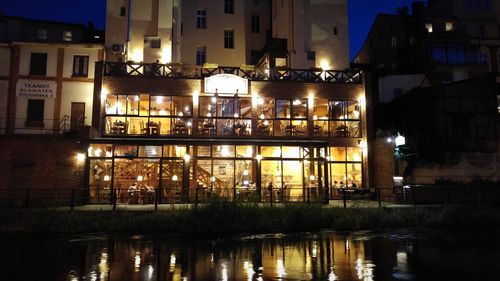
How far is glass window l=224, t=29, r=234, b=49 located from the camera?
33.6 metres

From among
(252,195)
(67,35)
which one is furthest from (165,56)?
(67,35)

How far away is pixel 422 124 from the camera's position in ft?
81.4

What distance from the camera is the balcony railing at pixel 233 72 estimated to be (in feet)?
80.7

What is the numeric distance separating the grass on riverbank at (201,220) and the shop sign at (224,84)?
33.7 feet

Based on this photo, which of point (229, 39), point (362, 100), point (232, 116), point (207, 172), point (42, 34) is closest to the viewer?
point (207, 172)

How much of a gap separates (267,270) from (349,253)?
10.2ft

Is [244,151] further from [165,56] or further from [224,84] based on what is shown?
[165,56]

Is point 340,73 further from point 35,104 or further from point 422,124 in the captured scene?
point 35,104

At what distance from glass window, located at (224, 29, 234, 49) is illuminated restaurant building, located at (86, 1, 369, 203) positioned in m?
7.31

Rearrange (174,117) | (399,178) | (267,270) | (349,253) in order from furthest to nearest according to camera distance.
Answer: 1. (174,117)
2. (399,178)
3. (349,253)
4. (267,270)

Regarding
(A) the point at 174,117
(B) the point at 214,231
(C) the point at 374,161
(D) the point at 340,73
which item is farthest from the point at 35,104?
(C) the point at 374,161

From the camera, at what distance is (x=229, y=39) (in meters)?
33.8

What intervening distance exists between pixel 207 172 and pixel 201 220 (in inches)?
283

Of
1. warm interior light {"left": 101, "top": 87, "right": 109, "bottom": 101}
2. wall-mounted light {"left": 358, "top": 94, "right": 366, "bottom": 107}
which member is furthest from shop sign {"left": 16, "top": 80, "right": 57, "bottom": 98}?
wall-mounted light {"left": 358, "top": 94, "right": 366, "bottom": 107}
